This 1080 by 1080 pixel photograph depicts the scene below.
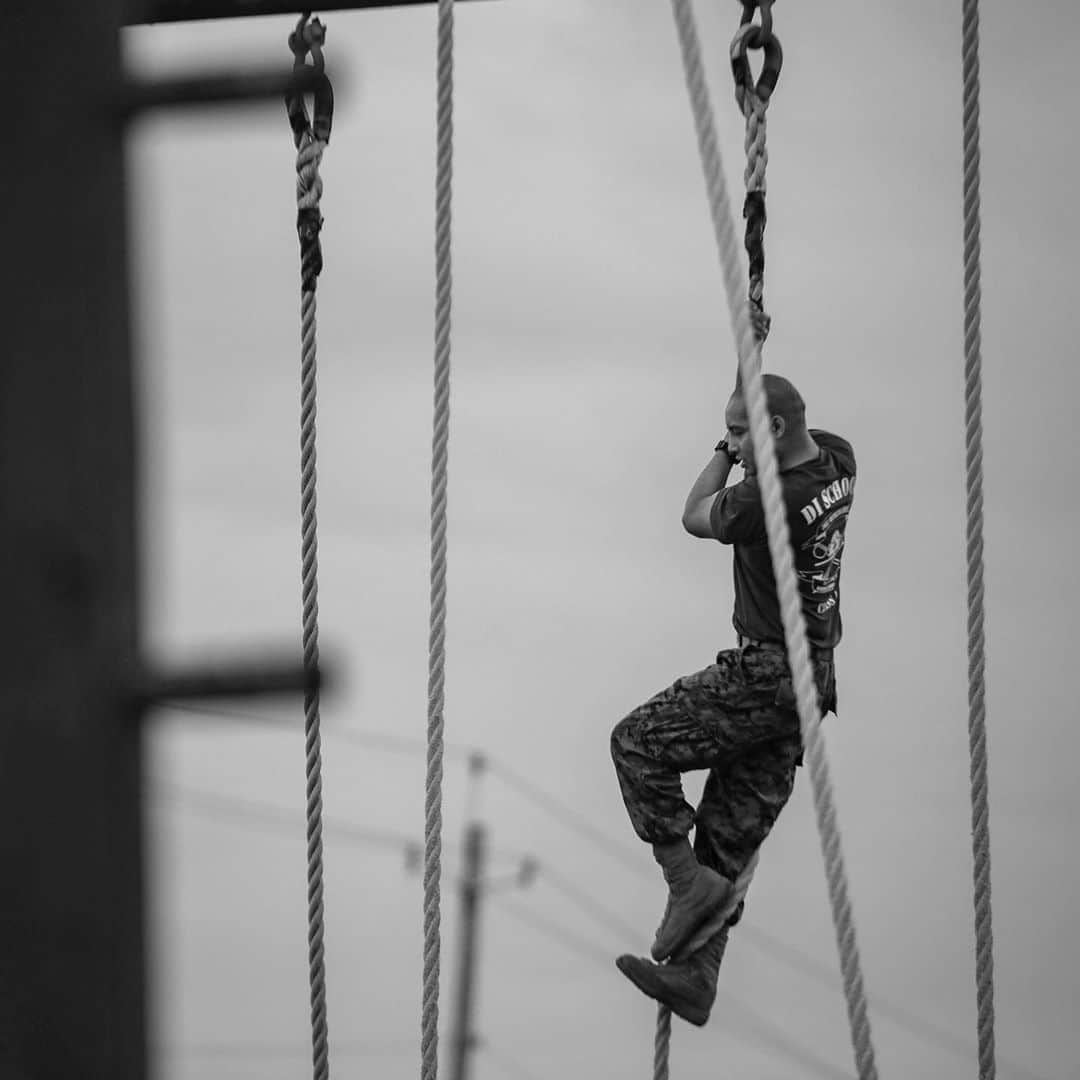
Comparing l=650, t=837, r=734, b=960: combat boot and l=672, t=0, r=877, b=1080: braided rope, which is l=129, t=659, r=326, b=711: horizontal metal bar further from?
l=650, t=837, r=734, b=960: combat boot

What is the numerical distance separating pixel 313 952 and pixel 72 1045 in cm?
272

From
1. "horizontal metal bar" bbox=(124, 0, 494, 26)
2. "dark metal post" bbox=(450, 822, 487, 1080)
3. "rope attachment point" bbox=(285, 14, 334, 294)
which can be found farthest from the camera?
"dark metal post" bbox=(450, 822, 487, 1080)

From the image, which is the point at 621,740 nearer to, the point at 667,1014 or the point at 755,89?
the point at 667,1014

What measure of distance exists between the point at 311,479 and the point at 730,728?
3.93 feet

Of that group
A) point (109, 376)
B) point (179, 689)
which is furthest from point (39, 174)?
Answer: point (179, 689)

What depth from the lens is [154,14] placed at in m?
2.16

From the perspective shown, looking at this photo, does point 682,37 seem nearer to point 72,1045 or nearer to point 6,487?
point 6,487

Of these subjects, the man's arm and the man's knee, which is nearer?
the man's arm

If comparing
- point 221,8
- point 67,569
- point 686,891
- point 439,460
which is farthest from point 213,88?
point 686,891

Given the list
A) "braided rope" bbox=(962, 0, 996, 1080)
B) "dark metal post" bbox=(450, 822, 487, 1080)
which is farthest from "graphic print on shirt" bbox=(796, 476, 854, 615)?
"dark metal post" bbox=(450, 822, 487, 1080)

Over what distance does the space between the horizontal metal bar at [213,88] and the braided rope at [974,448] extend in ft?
8.57

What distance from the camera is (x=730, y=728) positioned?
4.43 m

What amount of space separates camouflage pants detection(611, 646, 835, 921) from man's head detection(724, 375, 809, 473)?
49cm

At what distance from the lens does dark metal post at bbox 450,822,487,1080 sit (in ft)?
56.4
